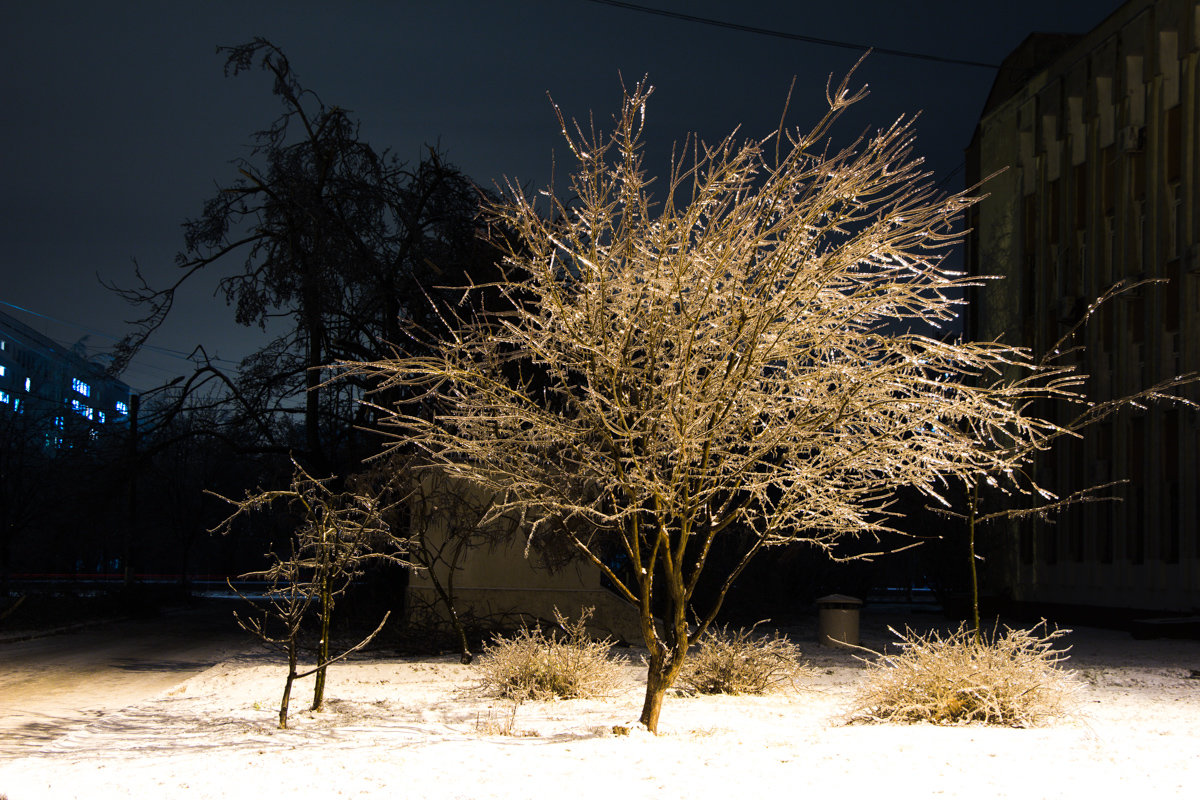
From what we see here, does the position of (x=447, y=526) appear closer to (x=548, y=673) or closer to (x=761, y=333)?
(x=548, y=673)

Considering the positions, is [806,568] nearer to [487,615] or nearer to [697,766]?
[487,615]

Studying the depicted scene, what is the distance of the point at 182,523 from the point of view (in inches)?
1476

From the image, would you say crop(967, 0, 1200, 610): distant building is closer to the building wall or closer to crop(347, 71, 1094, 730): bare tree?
the building wall

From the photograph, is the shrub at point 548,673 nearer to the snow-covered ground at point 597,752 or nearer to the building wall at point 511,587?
the snow-covered ground at point 597,752

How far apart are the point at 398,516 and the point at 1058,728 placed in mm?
10424

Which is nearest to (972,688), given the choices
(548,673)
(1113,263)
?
(548,673)

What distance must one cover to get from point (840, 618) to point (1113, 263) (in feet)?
38.8

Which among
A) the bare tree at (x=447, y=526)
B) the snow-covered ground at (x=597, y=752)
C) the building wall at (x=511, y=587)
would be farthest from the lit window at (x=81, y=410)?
the snow-covered ground at (x=597, y=752)

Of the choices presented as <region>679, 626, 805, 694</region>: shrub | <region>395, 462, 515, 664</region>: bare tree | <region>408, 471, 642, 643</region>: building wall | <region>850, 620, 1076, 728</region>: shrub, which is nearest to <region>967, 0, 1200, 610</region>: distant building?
<region>408, 471, 642, 643</region>: building wall

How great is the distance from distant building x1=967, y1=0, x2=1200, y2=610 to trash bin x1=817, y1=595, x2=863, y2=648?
749 centimetres

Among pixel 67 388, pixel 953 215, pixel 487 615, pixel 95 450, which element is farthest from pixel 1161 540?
pixel 67 388

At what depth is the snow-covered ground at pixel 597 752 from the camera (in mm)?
5820

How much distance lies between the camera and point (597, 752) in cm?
671

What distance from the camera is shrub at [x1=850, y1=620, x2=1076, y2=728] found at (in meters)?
7.75
